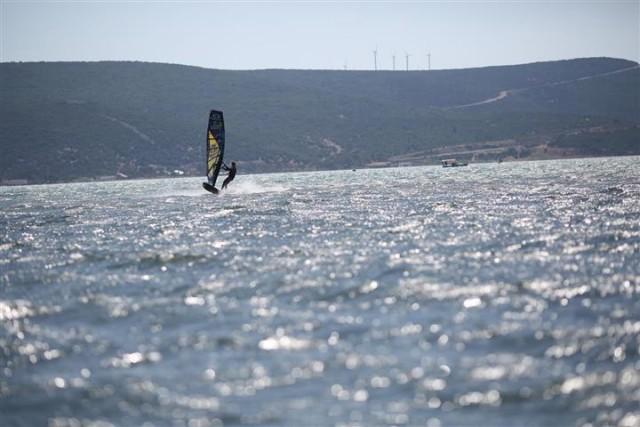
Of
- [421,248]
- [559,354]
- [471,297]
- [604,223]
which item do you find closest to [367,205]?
A: [604,223]

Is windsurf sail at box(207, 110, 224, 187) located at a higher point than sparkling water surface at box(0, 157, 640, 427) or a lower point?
higher

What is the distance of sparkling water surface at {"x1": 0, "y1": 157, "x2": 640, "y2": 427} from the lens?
485 inches

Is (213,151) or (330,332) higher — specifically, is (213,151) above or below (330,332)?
above

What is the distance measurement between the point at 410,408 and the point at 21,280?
1579cm

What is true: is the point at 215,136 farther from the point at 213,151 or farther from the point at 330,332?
the point at 330,332

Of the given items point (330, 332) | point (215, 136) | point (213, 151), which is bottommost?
point (330, 332)

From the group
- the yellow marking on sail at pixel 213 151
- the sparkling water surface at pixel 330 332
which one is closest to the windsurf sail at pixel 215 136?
the yellow marking on sail at pixel 213 151

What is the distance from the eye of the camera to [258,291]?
21.1 metres

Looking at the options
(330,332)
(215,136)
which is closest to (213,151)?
(215,136)

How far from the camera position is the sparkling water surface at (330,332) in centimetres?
1231

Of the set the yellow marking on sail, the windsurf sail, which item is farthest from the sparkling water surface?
the yellow marking on sail

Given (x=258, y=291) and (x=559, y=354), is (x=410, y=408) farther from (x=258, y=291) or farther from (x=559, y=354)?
(x=258, y=291)

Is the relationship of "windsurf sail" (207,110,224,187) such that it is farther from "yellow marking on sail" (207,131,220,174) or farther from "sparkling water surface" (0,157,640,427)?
"sparkling water surface" (0,157,640,427)

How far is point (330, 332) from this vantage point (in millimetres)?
16422
